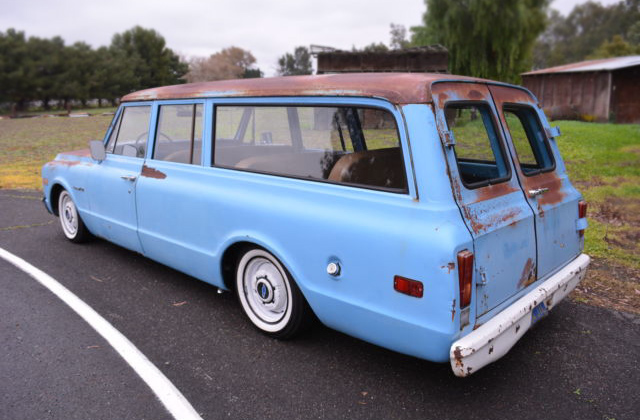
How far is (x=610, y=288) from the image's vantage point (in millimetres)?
4297

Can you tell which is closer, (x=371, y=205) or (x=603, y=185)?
(x=371, y=205)

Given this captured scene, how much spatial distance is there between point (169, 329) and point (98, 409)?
0.97m

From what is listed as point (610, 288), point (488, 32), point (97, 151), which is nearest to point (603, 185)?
point (610, 288)

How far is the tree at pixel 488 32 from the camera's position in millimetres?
26062

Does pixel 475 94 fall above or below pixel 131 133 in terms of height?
above

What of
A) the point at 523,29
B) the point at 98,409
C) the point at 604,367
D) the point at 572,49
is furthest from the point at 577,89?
the point at 572,49

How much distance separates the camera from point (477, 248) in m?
2.46

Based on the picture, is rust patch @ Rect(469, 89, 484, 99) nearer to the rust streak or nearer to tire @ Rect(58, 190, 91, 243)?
the rust streak

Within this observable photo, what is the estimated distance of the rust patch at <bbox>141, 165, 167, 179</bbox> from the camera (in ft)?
13.2

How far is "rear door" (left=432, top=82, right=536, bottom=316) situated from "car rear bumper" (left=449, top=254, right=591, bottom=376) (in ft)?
0.27

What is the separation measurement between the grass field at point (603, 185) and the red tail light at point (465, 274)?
2.26 m

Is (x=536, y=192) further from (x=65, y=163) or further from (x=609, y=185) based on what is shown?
(x=609, y=185)

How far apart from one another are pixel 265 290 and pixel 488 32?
27.2m

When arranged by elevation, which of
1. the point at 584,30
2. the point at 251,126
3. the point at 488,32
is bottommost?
the point at 251,126
